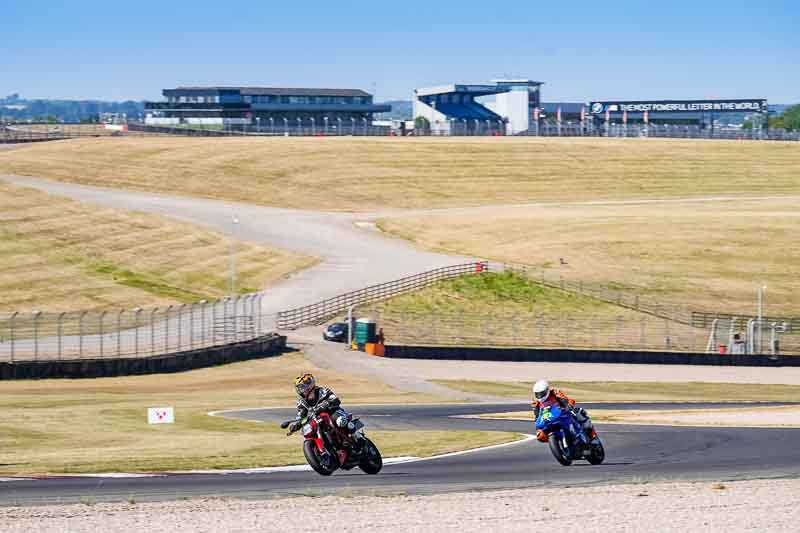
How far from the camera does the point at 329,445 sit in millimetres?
22891

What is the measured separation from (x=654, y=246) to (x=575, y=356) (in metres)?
31.0

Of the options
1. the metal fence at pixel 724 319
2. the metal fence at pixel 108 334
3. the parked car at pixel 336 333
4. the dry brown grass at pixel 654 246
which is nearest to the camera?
the metal fence at pixel 108 334

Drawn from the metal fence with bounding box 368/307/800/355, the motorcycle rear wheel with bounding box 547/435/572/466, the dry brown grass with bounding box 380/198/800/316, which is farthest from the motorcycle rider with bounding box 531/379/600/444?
the dry brown grass with bounding box 380/198/800/316

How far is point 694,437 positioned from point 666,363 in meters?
35.7

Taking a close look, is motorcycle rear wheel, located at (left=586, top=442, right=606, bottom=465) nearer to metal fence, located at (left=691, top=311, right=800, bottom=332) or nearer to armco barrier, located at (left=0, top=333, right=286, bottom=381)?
armco barrier, located at (left=0, top=333, right=286, bottom=381)

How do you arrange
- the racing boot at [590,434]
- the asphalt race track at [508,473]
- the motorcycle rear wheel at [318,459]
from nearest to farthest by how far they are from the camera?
the asphalt race track at [508,473] → the motorcycle rear wheel at [318,459] → the racing boot at [590,434]

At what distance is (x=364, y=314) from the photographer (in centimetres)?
7138

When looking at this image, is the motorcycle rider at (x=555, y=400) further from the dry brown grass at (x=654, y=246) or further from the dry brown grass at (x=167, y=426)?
the dry brown grass at (x=654, y=246)

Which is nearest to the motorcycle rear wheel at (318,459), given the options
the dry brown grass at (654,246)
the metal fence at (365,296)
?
the metal fence at (365,296)

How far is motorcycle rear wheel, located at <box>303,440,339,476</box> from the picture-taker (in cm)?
2292

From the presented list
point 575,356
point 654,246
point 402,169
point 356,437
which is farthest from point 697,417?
point 402,169

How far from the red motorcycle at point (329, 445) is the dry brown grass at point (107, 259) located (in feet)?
166

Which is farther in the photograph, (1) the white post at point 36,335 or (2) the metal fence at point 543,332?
(2) the metal fence at point 543,332

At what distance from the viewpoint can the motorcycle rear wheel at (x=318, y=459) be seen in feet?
75.2
